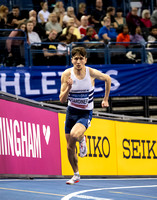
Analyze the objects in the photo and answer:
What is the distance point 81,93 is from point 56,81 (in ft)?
20.7

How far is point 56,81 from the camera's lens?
14.4 metres

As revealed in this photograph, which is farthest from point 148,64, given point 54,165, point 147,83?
point 54,165

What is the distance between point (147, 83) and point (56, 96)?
3.28 m

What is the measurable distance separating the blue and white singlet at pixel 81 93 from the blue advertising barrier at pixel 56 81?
556 cm

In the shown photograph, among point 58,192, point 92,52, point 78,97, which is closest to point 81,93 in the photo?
point 78,97

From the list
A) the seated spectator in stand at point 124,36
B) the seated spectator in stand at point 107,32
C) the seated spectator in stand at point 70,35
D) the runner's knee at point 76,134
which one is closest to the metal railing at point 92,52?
the seated spectator in stand at point 124,36

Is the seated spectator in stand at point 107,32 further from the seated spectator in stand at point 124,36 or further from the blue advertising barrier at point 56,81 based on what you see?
the blue advertising barrier at point 56,81

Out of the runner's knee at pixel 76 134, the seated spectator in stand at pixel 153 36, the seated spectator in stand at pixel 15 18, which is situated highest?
the seated spectator in stand at pixel 15 18

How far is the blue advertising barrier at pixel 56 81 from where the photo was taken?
13.6m

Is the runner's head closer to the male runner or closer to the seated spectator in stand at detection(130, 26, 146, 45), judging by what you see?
the male runner

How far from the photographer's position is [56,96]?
47.0ft

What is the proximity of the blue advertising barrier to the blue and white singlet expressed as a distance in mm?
5563

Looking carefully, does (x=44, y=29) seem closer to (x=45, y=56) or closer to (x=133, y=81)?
(x=45, y=56)

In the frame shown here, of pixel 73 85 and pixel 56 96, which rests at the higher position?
pixel 73 85
